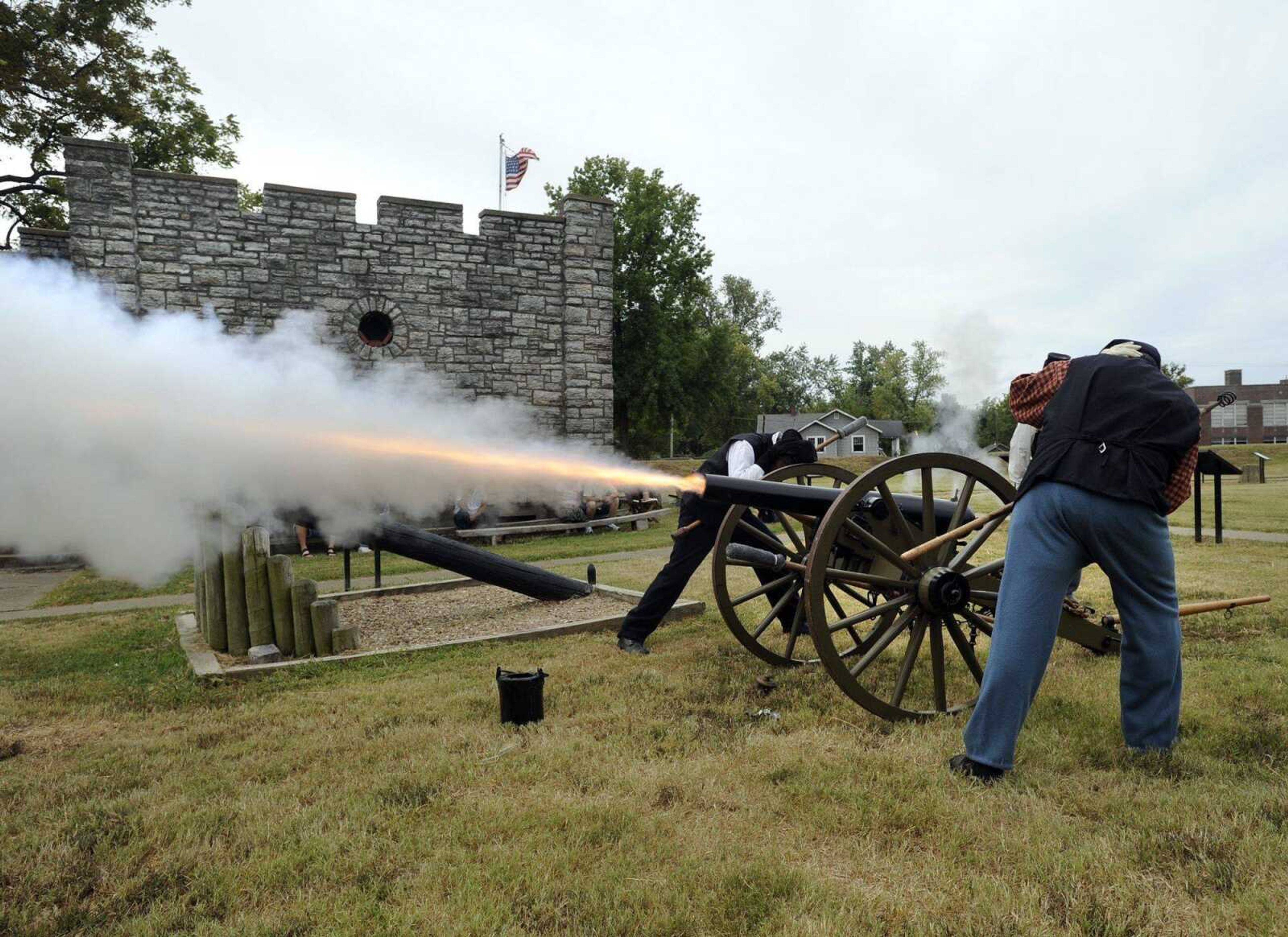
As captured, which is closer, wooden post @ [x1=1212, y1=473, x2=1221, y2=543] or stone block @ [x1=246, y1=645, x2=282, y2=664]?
stone block @ [x1=246, y1=645, x2=282, y2=664]

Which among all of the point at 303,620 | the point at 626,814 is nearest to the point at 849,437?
the point at 303,620

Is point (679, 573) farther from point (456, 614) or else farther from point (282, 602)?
point (282, 602)

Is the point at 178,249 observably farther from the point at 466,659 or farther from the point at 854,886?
the point at 854,886

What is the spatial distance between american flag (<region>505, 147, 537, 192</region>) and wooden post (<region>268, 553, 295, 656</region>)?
51.7 ft

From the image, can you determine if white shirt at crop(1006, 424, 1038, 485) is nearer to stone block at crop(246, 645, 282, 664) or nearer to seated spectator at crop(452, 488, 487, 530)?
stone block at crop(246, 645, 282, 664)

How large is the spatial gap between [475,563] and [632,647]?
1.95 metres

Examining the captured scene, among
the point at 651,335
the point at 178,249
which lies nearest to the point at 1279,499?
the point at 651,335

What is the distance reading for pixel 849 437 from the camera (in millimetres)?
54906

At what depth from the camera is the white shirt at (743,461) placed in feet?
17.5

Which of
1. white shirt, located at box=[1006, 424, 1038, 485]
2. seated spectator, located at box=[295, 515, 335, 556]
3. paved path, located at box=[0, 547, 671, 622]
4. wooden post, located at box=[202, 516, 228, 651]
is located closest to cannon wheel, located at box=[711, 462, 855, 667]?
white shirt, located at box=[1006, 424, 1038, 485]

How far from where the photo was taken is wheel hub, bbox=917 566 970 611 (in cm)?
399

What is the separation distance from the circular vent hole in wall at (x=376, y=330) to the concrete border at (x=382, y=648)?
21.0 ft

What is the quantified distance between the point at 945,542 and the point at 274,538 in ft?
36.2

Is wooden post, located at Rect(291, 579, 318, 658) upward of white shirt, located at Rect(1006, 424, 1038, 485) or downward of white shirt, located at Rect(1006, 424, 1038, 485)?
downward
